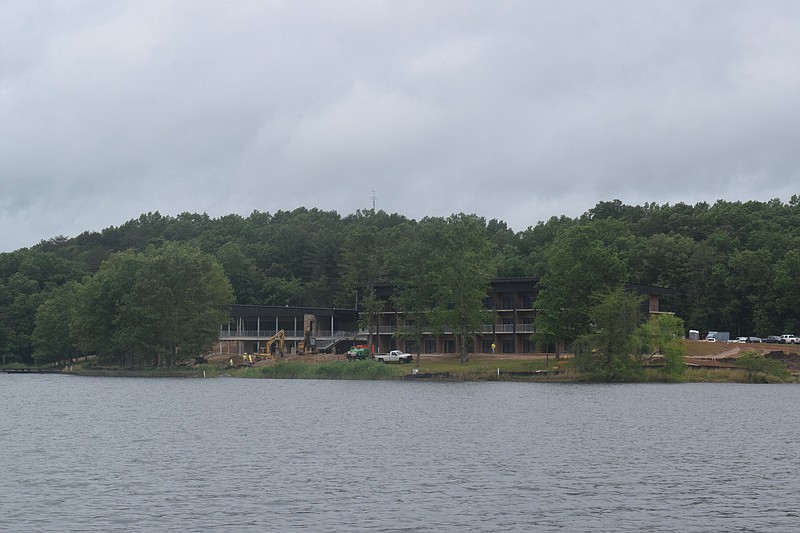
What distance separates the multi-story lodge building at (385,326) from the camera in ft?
447

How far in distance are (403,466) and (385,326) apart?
107 metres

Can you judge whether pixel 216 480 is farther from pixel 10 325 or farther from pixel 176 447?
pixel 10 325

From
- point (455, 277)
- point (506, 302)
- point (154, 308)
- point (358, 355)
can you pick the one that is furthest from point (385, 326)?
point (154, 308)

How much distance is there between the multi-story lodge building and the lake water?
A: 201ft

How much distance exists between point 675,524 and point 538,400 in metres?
44.4

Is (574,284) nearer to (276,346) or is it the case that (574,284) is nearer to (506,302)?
(506,302)

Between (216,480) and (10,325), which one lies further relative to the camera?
(10,325)

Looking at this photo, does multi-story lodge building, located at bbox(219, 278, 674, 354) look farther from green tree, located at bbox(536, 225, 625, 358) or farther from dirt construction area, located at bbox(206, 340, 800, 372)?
green tree, located at bbox(536, 225, 625, 358)

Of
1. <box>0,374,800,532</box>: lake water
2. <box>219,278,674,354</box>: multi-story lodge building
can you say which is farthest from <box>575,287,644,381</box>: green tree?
<box>219,278,674,354</box>: multi-story lodge building

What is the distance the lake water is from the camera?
2911cm

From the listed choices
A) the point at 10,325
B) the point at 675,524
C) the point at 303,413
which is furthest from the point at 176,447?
the point at 10,325

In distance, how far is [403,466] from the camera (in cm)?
3919

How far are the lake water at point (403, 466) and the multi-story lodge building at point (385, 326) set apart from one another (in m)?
61.2

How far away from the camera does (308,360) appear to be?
422 feet
